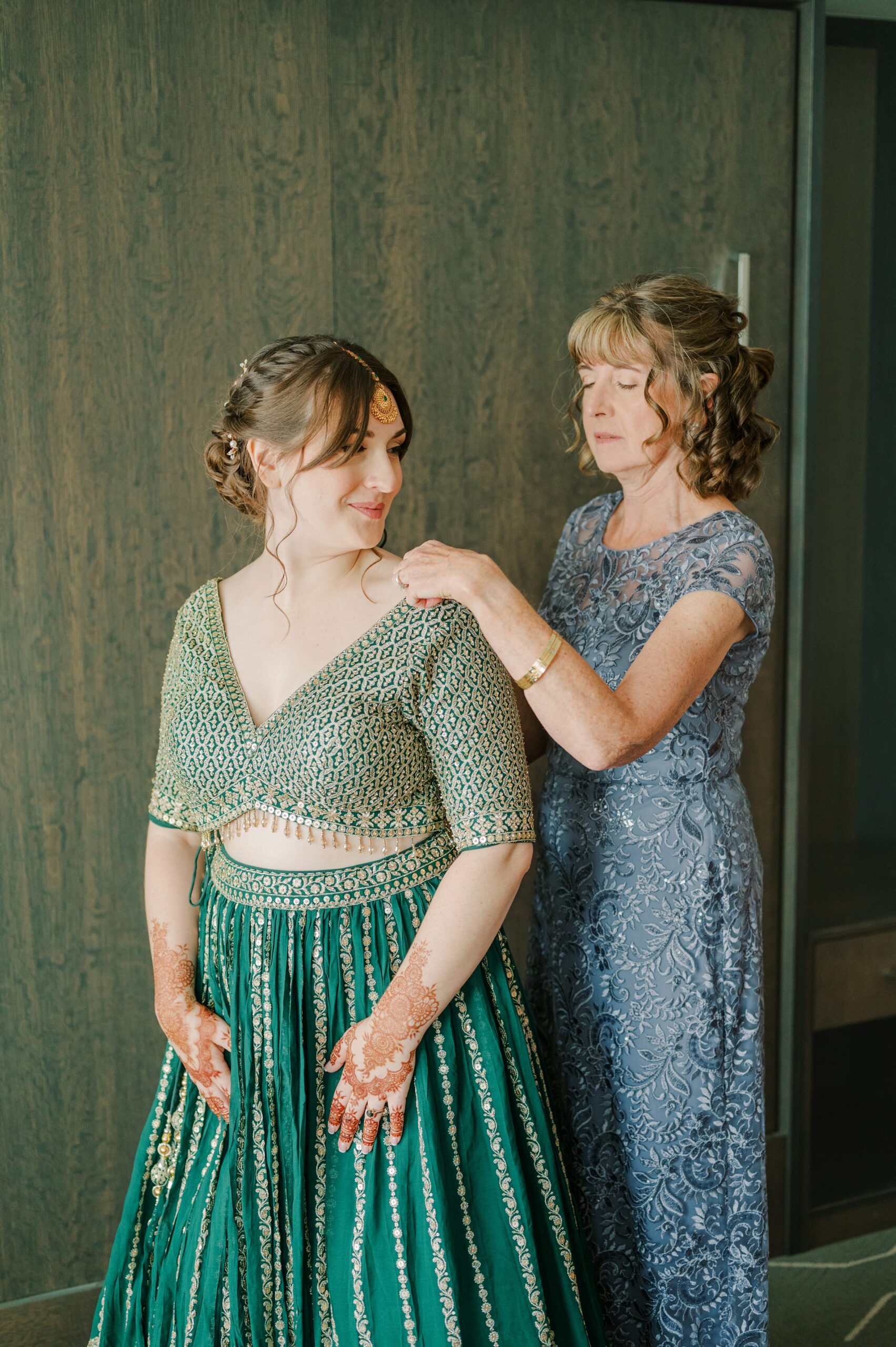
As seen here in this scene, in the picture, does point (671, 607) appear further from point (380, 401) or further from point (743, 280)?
point (743, 280)

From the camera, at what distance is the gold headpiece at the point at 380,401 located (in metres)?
1.46

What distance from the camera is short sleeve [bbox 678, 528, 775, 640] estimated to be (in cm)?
162

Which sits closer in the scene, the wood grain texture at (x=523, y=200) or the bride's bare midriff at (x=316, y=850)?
the bride's bare midriff at (x=316, y=850)

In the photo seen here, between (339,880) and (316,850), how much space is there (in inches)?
2.0

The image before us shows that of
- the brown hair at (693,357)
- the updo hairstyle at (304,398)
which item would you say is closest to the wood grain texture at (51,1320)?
the updo hairstyle at (304,398)

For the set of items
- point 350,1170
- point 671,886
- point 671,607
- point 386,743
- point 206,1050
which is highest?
point 671,607

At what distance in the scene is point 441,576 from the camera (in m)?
1.44

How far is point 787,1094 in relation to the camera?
2.46 m

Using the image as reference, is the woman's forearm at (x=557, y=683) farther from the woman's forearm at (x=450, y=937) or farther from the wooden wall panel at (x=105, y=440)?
the wooden wall panel at (x=105, y=440)

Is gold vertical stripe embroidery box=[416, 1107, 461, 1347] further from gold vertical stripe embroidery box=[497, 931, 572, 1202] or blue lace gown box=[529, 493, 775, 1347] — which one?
blue lace gown box=[529, 493, 775, 1347]

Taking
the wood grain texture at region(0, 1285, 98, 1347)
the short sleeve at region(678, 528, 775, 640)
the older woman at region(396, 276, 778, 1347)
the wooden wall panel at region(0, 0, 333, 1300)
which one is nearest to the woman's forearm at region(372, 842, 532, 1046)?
the older woman at region(396, 276, 778, 1347)

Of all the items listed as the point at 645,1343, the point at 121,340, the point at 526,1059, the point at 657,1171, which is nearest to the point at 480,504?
the point at 121,340

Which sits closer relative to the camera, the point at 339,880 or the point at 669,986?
the point at 339,880

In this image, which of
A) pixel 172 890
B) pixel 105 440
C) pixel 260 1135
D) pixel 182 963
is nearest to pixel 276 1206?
pixel 260 1135
